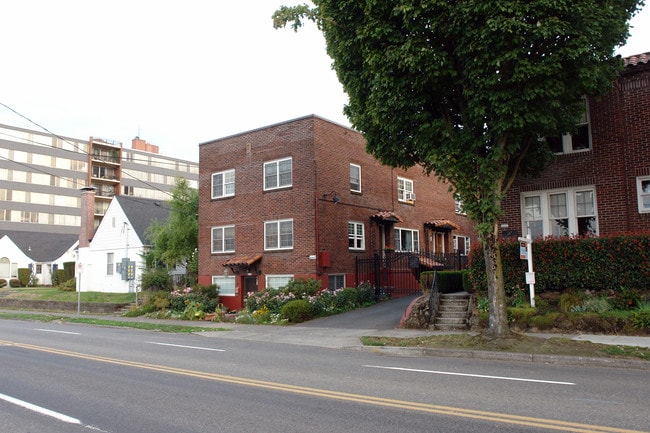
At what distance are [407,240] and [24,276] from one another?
133 feet

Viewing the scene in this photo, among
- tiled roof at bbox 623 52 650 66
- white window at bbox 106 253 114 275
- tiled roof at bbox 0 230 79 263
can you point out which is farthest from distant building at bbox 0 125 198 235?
tiled roof at bbox 623 52 650 66

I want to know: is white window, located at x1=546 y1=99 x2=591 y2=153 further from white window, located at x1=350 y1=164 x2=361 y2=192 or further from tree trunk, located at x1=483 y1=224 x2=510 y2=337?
white window, located at x1=350 y1=164 x2=361 y2=192

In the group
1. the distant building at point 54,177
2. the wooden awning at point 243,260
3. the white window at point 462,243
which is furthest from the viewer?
the distant building at point 54,177

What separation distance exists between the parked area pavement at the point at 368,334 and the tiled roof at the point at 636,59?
8.57 m

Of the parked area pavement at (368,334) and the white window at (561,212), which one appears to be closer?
the parked area pavement at (368,334)

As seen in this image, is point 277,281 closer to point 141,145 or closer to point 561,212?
point 561,212

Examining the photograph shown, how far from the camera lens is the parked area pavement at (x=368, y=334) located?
35.4ft

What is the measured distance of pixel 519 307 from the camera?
14859 mm

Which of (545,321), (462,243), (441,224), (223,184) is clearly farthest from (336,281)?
(462,243)

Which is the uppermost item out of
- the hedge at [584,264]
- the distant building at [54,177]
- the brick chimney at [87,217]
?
the distant building at [54,177]

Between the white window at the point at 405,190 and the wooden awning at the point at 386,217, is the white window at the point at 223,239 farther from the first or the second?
the white window at the point at 405,190

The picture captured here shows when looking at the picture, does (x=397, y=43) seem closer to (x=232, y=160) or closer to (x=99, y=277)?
(x=232, y=160)

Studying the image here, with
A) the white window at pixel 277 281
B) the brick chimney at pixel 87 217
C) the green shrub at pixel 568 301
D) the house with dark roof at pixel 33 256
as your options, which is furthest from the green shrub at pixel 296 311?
the house with dark roof at pixel 33 256

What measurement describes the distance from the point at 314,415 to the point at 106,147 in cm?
8335
